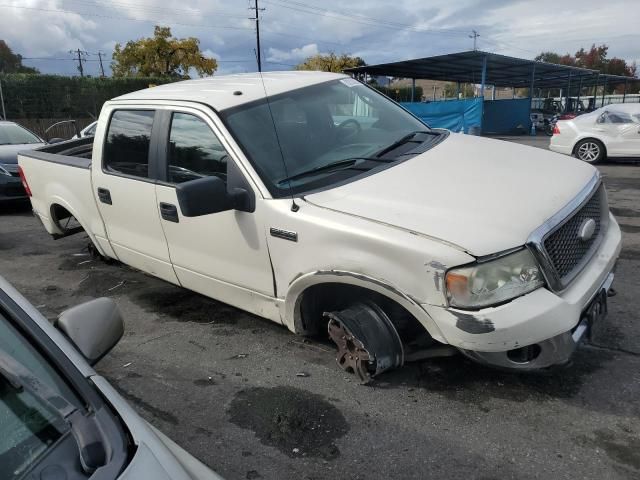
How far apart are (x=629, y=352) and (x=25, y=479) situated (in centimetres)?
342

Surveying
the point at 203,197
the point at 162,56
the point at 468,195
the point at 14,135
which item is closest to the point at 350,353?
the point at 468,195

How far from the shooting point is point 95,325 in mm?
1796

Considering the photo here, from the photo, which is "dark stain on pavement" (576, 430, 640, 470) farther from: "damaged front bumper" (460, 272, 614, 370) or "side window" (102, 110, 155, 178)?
"side window" (102, 110, 155, 178)

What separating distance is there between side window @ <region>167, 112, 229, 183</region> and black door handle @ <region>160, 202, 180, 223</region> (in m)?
0.18

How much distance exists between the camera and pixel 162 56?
39875mm

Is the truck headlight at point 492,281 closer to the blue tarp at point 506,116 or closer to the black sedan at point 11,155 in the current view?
the black sedan at point 11,155

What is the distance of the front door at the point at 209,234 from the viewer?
328 cm

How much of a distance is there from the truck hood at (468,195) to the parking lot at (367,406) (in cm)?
20

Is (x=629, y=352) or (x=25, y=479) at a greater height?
(x=25, y=479)

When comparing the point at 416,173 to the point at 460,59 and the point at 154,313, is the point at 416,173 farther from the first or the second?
the point at 460,59

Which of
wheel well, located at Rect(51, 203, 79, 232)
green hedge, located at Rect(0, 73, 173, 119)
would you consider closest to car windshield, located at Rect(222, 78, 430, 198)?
wheel well, located at Rect(51, 203, 79, 232)

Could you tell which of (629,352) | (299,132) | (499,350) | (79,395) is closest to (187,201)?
(299,132)

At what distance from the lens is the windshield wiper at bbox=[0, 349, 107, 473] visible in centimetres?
125

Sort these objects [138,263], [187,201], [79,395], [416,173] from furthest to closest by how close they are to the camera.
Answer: [138,263], [416,173], [187,201], [79,395]
